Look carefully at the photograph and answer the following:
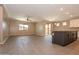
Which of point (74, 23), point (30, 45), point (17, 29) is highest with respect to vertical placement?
point (74, 23)

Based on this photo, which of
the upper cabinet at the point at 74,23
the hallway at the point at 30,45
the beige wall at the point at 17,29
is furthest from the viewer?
the hallway at the point at 30,45

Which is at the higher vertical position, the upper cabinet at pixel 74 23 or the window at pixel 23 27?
the upper cabinet at pixel 74 23

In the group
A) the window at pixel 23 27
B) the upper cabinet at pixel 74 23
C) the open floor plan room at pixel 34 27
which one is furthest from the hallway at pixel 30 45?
the upper cabinet at pixel 74 23

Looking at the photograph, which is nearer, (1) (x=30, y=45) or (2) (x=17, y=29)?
(2) (x=17, y=29)

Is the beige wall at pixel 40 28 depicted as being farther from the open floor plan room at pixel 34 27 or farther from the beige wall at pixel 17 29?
the beige wall at pixel 17 29

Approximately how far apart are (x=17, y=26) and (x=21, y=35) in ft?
0.85

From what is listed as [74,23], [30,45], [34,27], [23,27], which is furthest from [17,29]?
[74,23]

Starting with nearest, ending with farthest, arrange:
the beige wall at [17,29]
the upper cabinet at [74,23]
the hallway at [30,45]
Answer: the upper cabinet at [74,23] < the beige wall at [17,29] < the hallway at [30,45]

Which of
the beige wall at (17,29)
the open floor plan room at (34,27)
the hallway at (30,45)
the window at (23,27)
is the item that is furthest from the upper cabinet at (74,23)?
the window at (23,27)

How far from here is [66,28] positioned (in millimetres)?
2459

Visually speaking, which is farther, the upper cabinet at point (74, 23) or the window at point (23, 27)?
the window at point (23, 27)

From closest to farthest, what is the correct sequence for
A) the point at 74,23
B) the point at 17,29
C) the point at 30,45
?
the point at 74,23 → the point at 17,29 → the point at 30,45

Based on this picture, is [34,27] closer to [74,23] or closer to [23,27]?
[23,27]
